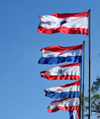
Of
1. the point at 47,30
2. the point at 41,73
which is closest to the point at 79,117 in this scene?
the point at 41,73

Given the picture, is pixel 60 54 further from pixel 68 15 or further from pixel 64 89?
pixel 68 15

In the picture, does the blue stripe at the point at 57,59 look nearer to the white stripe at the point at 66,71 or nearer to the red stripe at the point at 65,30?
the white stripe at the point at 66,71

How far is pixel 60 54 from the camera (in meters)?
32.6

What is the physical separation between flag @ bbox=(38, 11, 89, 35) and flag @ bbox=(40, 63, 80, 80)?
20.5ft

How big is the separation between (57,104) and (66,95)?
52.8 inches

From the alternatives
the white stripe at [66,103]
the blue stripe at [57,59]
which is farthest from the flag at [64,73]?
the white stripe at [66,103]

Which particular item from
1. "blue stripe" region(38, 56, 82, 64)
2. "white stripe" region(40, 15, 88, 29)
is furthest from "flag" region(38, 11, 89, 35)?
"blue stripe" region(38, 56, 82, 64)

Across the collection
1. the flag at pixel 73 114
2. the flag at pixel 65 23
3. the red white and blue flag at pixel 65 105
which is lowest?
the flag at pixel 73 114

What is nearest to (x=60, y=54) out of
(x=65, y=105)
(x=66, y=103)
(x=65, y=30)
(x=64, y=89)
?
(x=64, y=89)

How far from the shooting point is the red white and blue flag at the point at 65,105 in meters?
34.5

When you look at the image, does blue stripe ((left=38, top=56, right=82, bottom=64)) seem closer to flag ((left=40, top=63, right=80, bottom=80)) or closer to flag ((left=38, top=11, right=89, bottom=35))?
flag ((left=40, top=63, right=80, bottom=80))

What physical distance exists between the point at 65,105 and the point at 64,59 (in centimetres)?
500

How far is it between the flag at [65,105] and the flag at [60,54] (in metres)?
4.40

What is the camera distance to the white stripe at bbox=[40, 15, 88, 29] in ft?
92.4
